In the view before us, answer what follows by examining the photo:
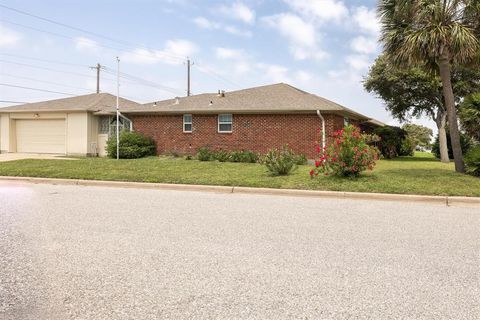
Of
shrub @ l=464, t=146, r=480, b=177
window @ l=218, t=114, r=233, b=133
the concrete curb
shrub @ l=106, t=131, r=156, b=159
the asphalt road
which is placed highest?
window @ l=218, t=114, r=233, b=133

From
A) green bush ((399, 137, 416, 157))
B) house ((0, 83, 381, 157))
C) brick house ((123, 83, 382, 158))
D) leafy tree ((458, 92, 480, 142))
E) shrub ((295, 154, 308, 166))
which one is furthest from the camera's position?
green bush ((399, 137, 416, 157))

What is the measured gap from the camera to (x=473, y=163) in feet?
42.5

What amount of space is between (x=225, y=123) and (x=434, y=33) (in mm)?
11846

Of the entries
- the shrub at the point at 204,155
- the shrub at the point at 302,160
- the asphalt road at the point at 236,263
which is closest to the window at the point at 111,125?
the shrub at the point at 204,155

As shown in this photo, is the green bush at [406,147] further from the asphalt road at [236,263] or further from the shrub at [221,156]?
the asphalt road at [236,263]

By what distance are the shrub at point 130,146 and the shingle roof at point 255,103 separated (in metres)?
1.82

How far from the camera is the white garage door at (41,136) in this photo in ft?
86.1

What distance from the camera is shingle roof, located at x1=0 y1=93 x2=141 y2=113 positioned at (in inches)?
996

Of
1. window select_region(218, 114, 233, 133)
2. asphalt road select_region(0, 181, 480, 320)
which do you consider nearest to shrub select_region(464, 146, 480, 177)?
asphalt road select_region(0, 181, 480, 320)

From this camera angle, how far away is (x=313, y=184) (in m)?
11.5

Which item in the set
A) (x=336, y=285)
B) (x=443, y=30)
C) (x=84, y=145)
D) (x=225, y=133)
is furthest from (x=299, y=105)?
(x=336, y=285)

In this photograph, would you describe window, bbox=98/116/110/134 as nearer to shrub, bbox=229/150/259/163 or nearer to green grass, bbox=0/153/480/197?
green grass, bbox=0/153/480/197

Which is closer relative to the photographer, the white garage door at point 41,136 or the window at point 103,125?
the window at point 103,125

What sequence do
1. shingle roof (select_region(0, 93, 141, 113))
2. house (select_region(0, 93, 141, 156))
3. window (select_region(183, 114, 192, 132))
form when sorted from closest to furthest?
window (select_region(183, 114, 192, 132)) → house (select_region(0, 93, 141, 156)) → shingle roof (select_region(0, 93, 141, 113))
